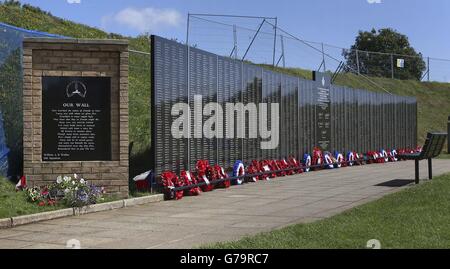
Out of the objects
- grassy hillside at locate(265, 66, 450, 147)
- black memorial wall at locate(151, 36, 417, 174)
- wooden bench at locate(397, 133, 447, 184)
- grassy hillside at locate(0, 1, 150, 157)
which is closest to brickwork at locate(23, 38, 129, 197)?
black memorial wall at locate(151, 36, 417, 174)

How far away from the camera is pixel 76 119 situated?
34.9 ft

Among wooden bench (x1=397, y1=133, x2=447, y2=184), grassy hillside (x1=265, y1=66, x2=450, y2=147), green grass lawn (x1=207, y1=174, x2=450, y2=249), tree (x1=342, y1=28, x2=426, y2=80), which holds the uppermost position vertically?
tree (x1=342, y1=28, x2=426, y2=80)

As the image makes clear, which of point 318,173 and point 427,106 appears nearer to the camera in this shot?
point 318,173

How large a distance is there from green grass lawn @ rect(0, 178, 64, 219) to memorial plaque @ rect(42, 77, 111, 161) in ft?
2.76

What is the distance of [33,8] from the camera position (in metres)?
22.6

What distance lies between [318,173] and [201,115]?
5.70 m

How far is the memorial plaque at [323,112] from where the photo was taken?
19953 millimetres

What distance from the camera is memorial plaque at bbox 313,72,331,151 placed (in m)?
20.0

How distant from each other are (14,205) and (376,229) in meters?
5.30

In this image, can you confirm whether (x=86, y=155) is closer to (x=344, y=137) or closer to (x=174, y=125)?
(x=174, y=125)

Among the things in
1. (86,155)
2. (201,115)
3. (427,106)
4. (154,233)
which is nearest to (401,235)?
(154,233)

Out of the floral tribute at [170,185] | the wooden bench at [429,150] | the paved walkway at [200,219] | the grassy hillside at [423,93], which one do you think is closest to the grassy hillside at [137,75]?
the grassy hillside at [423,93]

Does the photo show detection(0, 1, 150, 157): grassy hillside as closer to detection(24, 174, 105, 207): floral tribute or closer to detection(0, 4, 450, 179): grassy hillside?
detection(0, 4, 450, 179): grassy hillside

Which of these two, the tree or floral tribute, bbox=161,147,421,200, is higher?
the tree
